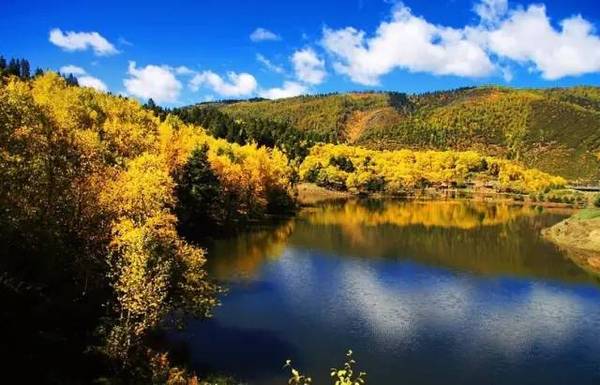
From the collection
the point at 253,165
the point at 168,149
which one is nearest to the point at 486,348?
the point at 168,149

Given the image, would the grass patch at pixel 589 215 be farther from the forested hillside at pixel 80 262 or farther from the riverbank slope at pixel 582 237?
the forested hillside at pixel 80 262

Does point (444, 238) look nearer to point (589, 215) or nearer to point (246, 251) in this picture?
point (589, 215)

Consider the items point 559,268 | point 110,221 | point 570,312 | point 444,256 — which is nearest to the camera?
point 110,221

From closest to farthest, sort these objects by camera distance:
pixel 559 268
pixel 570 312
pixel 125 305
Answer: pixel 125 305
pixel 570 312
pixel 559 268

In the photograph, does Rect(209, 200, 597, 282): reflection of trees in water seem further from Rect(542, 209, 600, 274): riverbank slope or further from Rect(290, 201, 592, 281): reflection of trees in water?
Rect(542, 209, 600, 274): riverbank slope

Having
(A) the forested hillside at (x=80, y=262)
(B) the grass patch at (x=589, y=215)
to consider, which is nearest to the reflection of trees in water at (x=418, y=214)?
(B) the grass patch at (x=589, y=215)

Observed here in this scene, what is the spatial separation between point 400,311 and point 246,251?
34.8 m

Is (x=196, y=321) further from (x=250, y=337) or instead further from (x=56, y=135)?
(x=56, y=135)

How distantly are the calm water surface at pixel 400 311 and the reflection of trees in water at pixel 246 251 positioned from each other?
0.21 meters

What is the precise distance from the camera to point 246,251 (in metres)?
90.7

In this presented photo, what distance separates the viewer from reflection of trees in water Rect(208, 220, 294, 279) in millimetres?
76500

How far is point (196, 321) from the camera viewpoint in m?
54.2

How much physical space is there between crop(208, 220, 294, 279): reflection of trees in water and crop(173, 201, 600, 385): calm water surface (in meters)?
0.21

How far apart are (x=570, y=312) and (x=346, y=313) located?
84.3ft
